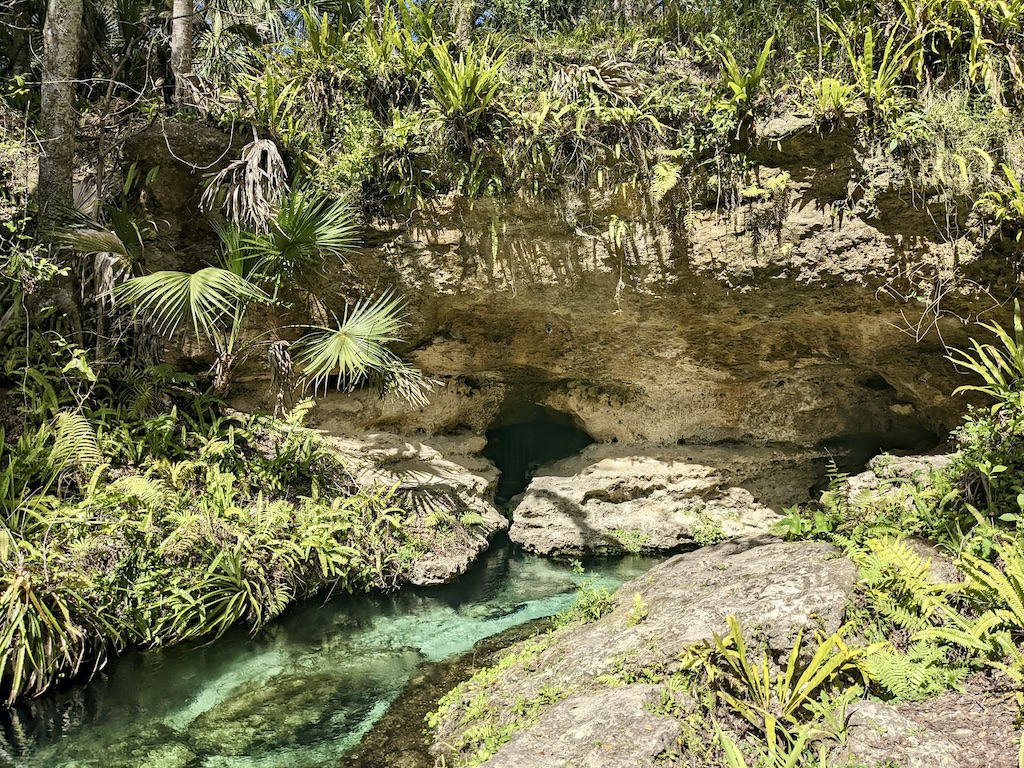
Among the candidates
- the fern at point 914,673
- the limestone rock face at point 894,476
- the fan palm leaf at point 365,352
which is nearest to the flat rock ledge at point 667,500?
the limestone rock face at point 894,476

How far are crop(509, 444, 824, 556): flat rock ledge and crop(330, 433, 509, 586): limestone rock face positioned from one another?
0.49 metres

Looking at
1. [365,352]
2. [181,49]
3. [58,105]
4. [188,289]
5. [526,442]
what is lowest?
[526,442]

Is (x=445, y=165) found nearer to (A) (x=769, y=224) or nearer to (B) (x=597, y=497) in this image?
(A) (x=769, y=224)

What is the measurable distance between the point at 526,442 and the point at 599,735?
20.4 ft

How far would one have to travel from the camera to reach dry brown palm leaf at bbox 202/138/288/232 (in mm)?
6020

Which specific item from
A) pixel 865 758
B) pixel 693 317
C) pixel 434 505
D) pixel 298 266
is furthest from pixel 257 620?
pixel 693 317

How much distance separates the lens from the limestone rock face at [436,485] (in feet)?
20.7

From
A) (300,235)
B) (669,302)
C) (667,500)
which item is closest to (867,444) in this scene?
(667,500)

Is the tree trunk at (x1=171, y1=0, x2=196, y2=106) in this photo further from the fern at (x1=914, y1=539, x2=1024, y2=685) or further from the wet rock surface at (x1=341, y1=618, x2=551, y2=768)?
the fern at (x1=914, y1=539, x2=1024, y2=685)

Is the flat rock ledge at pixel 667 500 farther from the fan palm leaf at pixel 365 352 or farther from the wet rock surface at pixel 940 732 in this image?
the wet rock surface at pixel 940 732

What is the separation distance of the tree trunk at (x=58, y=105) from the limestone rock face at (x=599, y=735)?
5.75 meters

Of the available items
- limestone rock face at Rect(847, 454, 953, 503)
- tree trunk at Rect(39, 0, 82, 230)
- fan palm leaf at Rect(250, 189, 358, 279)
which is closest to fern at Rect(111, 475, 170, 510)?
fan palm leaf at Rect(250, 189, 358, 279)

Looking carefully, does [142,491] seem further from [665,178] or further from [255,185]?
[665,178]

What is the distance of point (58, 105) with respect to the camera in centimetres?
597
